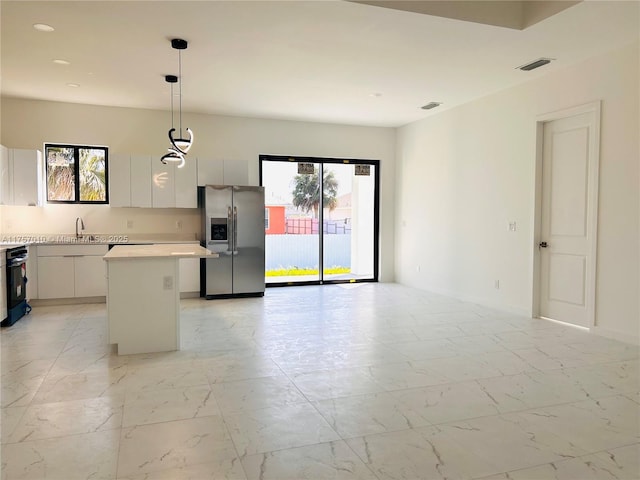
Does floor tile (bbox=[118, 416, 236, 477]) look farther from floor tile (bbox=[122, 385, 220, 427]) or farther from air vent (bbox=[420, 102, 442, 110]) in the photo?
air vent (bbox=[420, 102, 442, 110])

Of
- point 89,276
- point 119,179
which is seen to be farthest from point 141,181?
point 89,276

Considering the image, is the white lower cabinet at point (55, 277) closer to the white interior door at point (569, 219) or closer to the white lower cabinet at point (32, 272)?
the white lower cabinet at point (32, 272)

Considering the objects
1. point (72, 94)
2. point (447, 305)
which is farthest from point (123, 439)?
point (72, 94)

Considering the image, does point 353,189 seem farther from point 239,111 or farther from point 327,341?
point 327,341

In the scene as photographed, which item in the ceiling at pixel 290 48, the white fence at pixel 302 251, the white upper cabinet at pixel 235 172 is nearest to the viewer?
the ceiling at pixel 290 48

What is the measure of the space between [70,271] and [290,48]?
14.4 ft

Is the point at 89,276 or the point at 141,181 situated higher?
the point at 141,181

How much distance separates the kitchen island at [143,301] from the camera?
13.8ft

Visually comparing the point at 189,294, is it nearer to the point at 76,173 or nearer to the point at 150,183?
the point at 150,183

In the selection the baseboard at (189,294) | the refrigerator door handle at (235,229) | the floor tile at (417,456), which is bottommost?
the floor tile at (417,456)

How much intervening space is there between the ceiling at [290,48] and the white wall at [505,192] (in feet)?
1.10

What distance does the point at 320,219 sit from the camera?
8.60m

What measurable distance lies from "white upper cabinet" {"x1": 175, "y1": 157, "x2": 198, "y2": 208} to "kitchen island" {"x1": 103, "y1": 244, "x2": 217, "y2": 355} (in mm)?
2977

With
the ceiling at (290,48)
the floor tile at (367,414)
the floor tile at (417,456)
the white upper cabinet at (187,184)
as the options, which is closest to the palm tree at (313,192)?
the white upper cabinet at (187,184)
